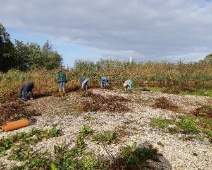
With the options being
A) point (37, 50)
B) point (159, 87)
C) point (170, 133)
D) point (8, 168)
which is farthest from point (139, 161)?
point (37, 50)

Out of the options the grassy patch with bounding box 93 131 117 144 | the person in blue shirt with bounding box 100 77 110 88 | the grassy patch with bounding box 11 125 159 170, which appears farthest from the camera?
the person in blue shirt with bounding box 100 77 110 88

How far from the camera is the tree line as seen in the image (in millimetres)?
45969

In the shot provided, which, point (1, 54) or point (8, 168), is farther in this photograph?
point (1, 54)

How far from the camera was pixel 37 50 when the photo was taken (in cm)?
5547

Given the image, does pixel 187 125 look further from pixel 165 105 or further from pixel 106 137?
pixel 106 137

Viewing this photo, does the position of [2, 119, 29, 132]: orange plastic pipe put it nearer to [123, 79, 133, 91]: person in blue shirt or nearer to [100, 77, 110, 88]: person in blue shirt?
[123, 79, 133, 91]: person in blue shirt

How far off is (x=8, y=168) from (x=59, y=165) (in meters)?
1.74

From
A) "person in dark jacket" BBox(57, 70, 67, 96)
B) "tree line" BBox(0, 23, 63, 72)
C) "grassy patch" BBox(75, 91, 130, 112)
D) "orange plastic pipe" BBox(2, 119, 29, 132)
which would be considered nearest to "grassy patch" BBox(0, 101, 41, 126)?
"orange plastic pipe" BBox(2, 119, 29, 132)

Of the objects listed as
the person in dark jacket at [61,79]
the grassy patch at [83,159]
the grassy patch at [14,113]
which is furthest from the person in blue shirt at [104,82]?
the grassy patch at [83,159]

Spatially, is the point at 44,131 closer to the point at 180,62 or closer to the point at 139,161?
the point at 139,161

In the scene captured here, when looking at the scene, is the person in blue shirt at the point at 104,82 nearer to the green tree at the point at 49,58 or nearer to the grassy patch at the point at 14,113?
the grassy patch at the point at 14,113

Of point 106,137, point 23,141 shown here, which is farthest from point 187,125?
point 23,141

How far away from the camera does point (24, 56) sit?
5303 centimetres

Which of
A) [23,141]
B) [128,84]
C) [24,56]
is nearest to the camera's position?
[23,141]
